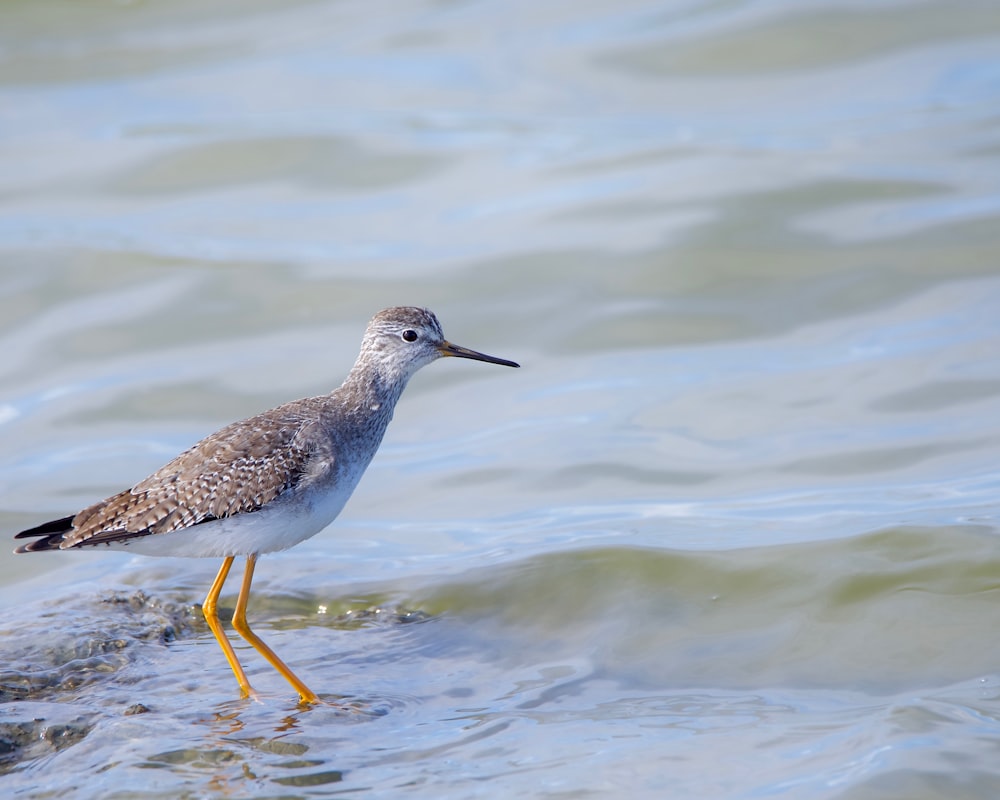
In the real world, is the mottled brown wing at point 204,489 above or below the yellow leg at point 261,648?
above

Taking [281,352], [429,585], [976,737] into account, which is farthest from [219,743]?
[281,352]

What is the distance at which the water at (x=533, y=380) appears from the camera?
6.57 metres

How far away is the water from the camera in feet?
21.5

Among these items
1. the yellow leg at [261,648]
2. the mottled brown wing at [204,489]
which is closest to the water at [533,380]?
the yellow leg at [261,648]

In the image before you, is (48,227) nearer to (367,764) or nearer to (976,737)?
(367,764)

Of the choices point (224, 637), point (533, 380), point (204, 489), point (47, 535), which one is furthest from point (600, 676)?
point (533, 380)

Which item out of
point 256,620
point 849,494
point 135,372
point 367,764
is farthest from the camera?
point 135,372

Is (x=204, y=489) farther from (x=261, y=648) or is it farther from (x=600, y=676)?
(x=600, y=676)

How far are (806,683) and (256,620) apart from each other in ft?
11.4

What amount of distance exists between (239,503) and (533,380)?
514cm

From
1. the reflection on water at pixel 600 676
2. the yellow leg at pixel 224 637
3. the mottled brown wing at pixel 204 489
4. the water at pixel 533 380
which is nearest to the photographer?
the reflection on water at pixel 600 676

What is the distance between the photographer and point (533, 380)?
38.2 ft

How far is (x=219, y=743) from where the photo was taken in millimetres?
6289

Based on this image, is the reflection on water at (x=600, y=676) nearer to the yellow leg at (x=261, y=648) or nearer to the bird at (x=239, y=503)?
the yellow leg at (x=261, y=648)
